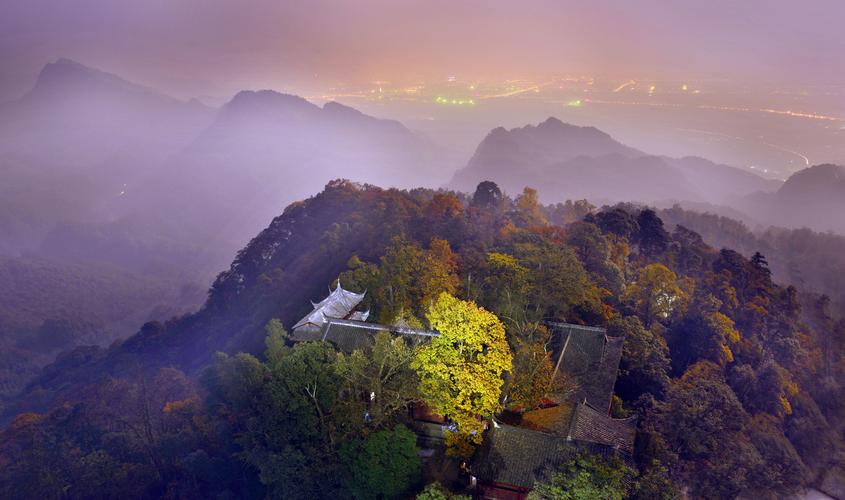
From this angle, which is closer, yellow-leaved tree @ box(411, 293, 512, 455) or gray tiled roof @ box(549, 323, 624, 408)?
yellow-leaved tree @ box(411, 293, 512, 455)

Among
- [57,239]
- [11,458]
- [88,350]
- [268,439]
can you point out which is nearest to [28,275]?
[57,239]

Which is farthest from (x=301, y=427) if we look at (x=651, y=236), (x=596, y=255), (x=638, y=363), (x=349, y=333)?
(x=651, y=236)

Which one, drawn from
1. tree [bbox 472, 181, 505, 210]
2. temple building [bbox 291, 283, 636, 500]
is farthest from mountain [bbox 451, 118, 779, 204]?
temple building [bbox 291, 283, 636, 500]

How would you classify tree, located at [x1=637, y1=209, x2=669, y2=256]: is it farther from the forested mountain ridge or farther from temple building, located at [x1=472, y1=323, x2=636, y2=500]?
temple building, located at [x1=472, y1=323, x2=636, y2=500]

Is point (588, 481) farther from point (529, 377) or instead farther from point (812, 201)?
point (812, 201)

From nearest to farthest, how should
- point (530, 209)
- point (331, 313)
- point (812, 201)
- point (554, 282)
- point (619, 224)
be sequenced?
point (554, 282) < point (331, 313) < point (619, 224) < point (530, 209) < point (812, 201)

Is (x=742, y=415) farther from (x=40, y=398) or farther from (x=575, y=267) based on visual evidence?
(x=40, y=398)
